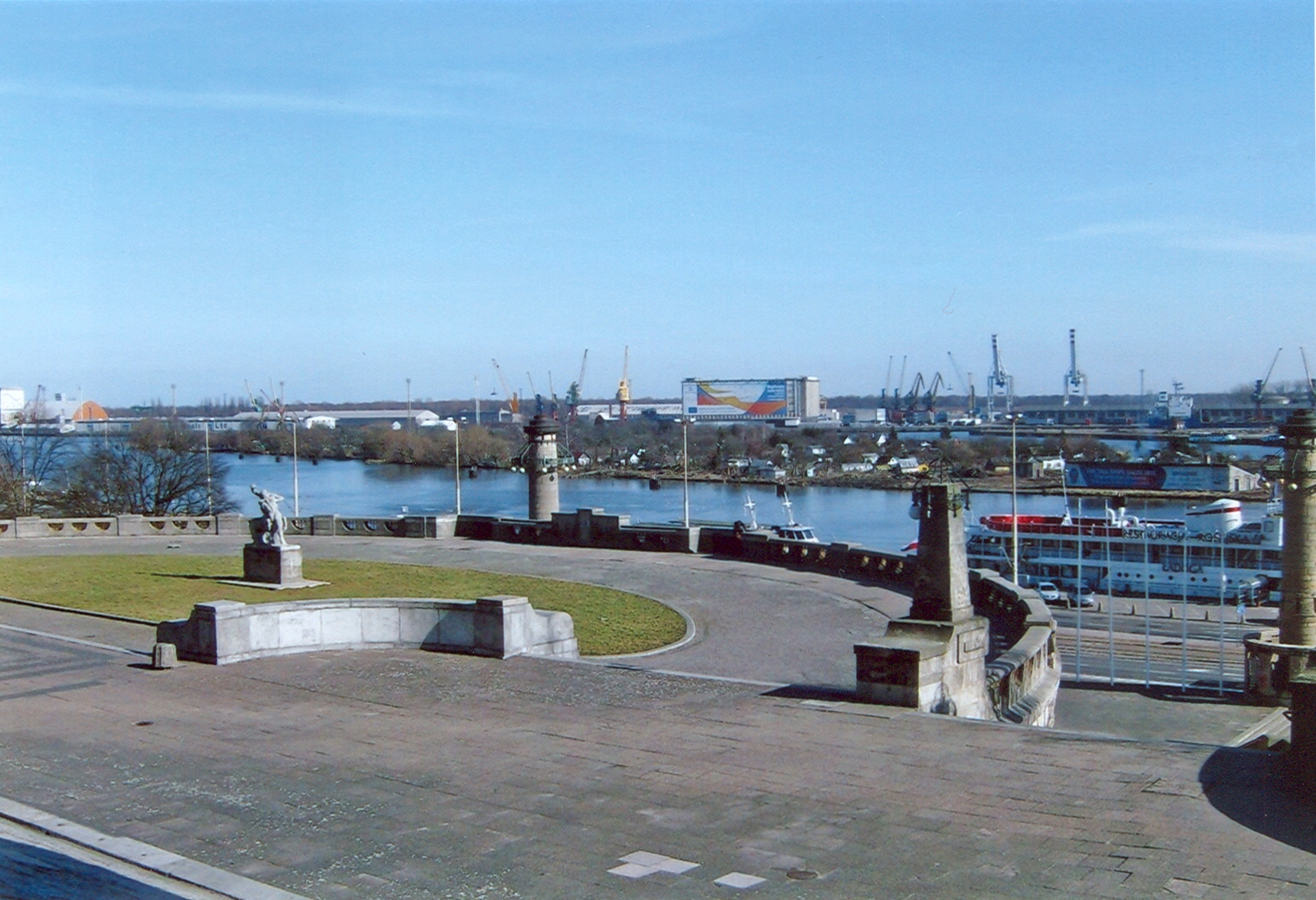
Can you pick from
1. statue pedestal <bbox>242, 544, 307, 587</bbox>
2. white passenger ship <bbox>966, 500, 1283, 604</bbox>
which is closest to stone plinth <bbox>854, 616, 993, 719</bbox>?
statue pedestal <bbox>242, 544, 307, 587</bbox>

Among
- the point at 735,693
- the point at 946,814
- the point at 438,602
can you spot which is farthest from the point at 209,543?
the point at 946,814

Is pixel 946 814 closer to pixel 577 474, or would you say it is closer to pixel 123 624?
pixel 123 624

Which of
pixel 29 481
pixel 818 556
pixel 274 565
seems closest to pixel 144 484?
pixel 29 481

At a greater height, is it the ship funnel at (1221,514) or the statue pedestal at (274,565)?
the statue pedestal at (274,565)

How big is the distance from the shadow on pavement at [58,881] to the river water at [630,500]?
44843 mm

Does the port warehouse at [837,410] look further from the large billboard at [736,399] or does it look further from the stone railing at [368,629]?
the stone railing at [368,629]

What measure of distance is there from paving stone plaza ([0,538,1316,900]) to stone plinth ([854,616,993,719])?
0.33m

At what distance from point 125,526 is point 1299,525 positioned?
27887mm

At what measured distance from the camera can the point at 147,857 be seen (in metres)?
7.71

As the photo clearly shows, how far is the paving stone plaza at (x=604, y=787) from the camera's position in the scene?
7109 mm

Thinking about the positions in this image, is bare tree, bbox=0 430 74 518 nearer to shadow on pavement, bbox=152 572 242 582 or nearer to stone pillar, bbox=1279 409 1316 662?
shadow on pavement, bbox=152 572 242 582

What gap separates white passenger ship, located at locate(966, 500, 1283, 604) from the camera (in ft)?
146

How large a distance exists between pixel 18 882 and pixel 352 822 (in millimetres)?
2018

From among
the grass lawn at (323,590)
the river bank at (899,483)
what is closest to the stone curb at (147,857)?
the grass lawn at (323,590)
